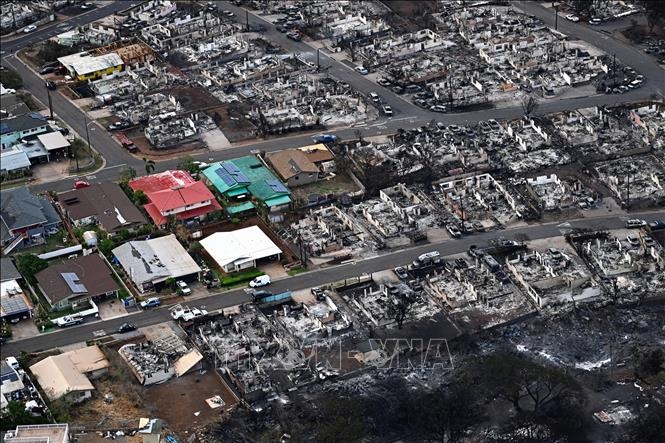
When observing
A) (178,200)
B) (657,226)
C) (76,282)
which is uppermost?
(178,200)

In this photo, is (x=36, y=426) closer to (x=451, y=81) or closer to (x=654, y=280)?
(x=654, y=280)

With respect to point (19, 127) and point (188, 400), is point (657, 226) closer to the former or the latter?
point (188, 400)

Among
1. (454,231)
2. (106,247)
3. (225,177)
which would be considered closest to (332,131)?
(225,177)

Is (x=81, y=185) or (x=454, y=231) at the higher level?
(x=81, y=185)

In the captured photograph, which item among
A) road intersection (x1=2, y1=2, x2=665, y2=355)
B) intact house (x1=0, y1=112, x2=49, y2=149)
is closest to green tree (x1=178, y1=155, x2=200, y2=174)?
road intersection (x1=2, y1=2, x2=665, y2=355)

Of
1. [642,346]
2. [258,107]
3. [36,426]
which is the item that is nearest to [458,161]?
[258,107]
